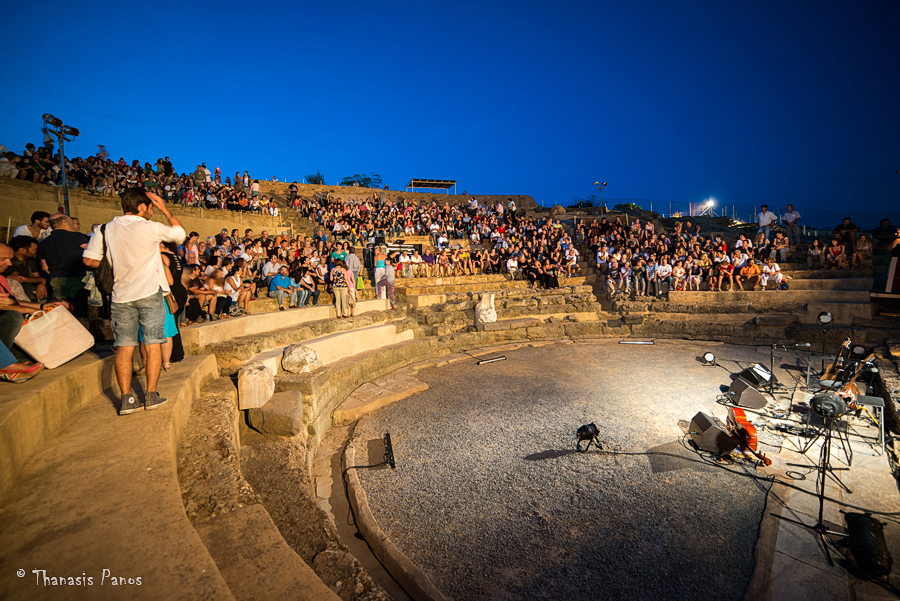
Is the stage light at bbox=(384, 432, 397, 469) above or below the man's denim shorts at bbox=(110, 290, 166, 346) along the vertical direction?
below

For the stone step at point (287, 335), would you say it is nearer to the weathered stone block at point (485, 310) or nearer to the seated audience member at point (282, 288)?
the seated audience member at point (282, 288)

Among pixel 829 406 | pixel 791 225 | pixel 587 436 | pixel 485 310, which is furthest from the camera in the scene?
pixel 791 225

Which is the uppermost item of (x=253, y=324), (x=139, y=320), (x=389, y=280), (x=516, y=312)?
(x=389, y=280)

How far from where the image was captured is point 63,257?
→ 176 inches

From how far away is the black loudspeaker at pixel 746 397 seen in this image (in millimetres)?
5852

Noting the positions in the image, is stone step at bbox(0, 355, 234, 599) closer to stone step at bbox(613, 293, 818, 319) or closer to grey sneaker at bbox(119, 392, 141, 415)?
grey sneaker at bbox(119, 392, 141, 415)

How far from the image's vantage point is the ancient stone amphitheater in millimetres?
1695

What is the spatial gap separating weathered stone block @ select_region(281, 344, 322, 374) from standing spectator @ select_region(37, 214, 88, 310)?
7.89ft

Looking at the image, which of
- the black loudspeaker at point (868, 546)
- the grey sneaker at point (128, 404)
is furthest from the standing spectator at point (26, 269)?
the black loudspeaker at point (868, 546)

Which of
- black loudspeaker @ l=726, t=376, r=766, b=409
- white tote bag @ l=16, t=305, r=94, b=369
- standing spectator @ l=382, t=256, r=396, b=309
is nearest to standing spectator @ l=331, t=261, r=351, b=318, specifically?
standing spectator @ l=382, t=256, r=396, b=309

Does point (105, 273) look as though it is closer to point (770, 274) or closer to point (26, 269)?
point (26, 269)

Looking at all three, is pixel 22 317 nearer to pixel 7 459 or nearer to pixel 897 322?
pixel 7 459

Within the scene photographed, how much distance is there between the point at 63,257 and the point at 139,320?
2580 millimetres

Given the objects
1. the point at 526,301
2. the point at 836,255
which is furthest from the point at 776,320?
the point at 526,301
